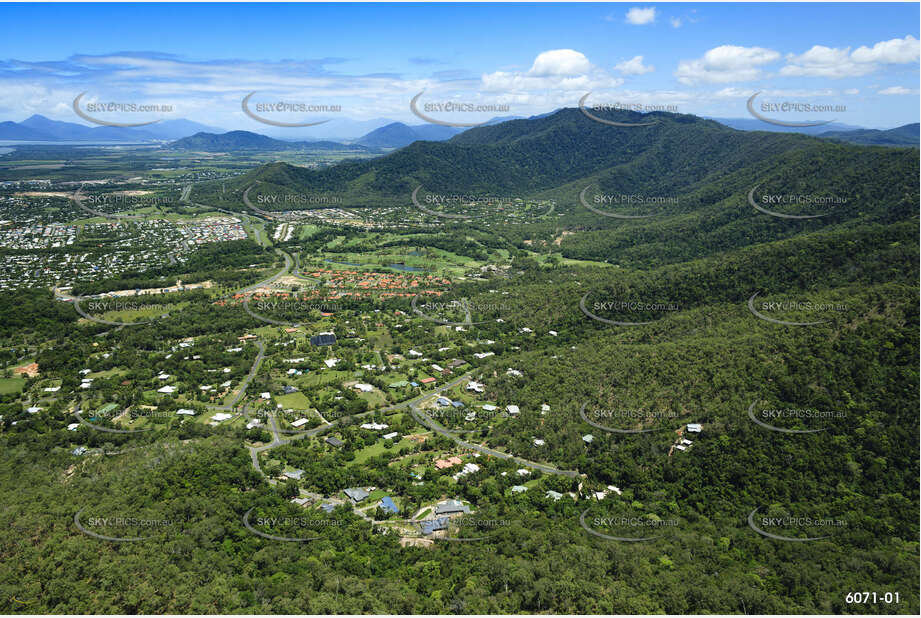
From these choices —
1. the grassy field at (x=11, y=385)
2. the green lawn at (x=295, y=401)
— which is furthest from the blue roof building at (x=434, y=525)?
the grassy field at (x=11, y=385)

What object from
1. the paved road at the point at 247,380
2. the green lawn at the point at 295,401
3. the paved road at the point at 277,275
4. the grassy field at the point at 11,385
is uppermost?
the paved road at the point at 277,275

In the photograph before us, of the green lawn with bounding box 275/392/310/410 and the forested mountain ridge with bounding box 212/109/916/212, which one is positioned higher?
the forested mountain ridge with bounding box 212/109/916/212

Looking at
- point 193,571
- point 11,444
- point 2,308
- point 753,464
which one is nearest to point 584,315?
point 753,464

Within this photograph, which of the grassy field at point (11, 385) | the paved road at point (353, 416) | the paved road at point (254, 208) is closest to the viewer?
the paved road at point (353, 416)

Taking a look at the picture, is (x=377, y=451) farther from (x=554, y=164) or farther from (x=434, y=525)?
(x=554, y=164)

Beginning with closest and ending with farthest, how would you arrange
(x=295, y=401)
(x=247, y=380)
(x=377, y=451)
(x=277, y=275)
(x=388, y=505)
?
(x=388, y=505) → (x=377, y=451) → (x=295, y=401) → (x=247, y=380) → (x=277, y=275)

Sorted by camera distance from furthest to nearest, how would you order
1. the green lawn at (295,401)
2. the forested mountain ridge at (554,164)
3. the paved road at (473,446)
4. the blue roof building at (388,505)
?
the forested mountain ridge at (554,164) < the green lawn at (295,401) < the paved road at (473,446) < the blue roof building at (388,505)

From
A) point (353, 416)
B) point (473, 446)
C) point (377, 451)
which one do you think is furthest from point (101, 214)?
point (473, 446)

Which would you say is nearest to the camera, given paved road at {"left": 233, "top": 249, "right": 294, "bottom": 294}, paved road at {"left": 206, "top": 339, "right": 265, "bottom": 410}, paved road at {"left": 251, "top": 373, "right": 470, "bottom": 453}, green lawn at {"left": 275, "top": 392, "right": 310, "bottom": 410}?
paved road at {"left": 251, "top": 373, "right": 470, "bottom": 453}

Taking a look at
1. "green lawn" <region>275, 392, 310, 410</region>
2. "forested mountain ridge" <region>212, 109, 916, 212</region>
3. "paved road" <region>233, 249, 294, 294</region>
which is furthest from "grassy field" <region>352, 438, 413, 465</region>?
"forested mountain ridge" <region>212, 109, 916, 212</region>

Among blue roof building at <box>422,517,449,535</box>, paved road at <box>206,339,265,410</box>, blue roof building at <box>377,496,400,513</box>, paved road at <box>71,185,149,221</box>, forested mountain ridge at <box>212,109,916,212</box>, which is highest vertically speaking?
forested mountain ridge at <box>212,109,916,212</box>

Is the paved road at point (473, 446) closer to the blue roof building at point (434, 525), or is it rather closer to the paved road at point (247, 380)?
the blue roof building at point (434, 525)

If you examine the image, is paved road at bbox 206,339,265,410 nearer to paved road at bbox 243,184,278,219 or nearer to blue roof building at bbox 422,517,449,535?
blue roof building at bbox 422,517,449,535
